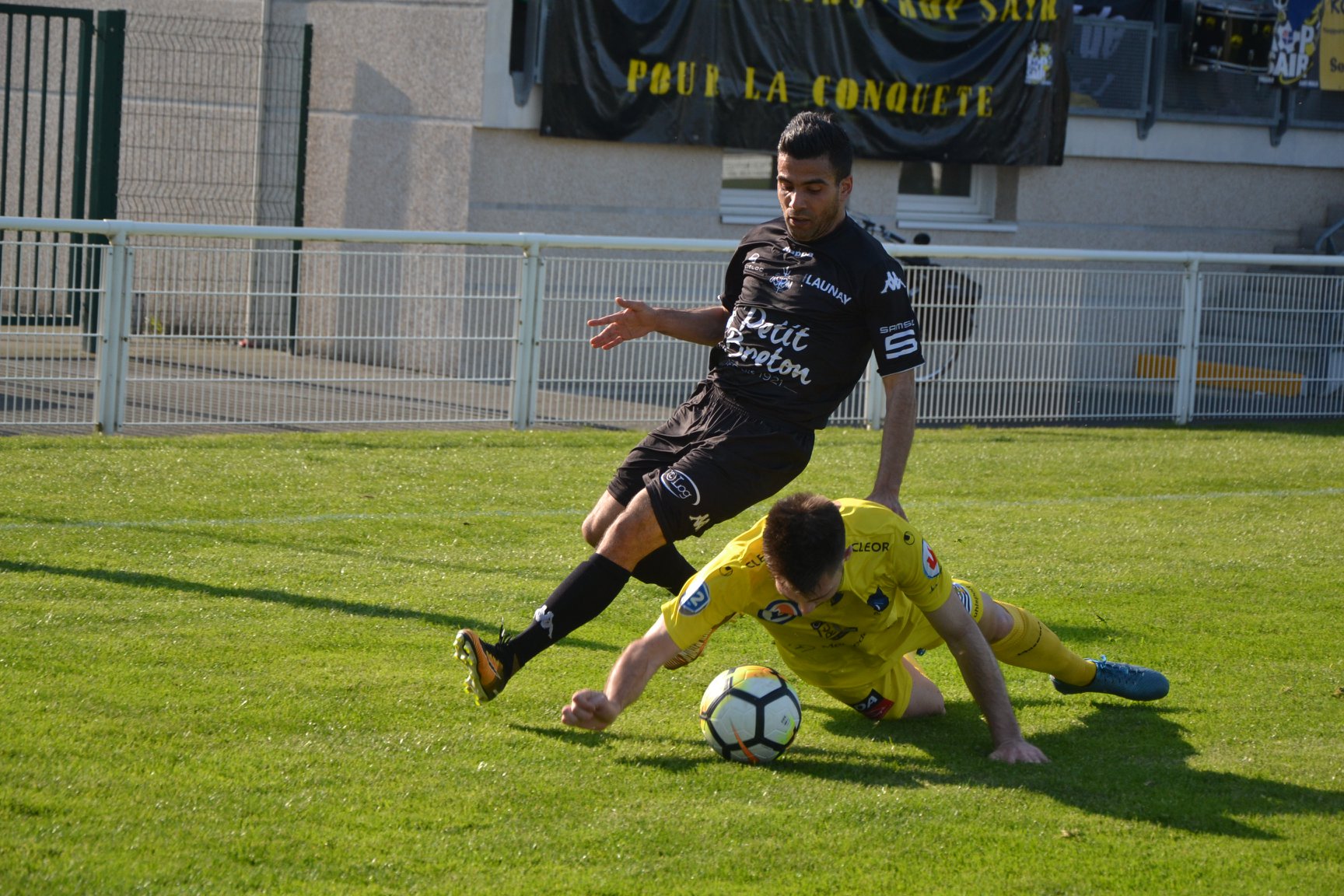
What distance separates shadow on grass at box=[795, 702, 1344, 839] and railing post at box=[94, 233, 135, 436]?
20.8 feet

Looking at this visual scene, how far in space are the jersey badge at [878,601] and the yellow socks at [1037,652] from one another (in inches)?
21.1

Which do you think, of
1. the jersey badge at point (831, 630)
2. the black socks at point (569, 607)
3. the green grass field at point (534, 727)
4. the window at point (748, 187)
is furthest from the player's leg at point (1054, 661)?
the window at point (748, 187)

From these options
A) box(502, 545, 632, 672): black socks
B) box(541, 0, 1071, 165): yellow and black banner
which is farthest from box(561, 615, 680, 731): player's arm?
box(541, 0, 1071, 165): yellow and black banner

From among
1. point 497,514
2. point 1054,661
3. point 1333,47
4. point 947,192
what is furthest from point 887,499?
point 1333,47

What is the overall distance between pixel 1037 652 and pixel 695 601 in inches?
50.4

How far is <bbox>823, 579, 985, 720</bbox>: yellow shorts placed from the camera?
4.84 m

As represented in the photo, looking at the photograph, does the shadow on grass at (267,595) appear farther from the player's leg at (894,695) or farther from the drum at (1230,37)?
the drum at (1230,37)

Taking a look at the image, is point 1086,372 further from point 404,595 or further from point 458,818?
point 458,818

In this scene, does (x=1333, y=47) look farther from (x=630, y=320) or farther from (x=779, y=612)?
(x=779, y=612)

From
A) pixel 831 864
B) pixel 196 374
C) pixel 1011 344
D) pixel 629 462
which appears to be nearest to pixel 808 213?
pixel 629 462

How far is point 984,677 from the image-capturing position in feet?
15.0

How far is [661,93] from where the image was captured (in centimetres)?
1452

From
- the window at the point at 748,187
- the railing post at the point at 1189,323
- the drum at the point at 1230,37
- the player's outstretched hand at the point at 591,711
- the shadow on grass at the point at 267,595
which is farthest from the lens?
the drum at the point at 1230,37

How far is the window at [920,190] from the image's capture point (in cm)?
1595
